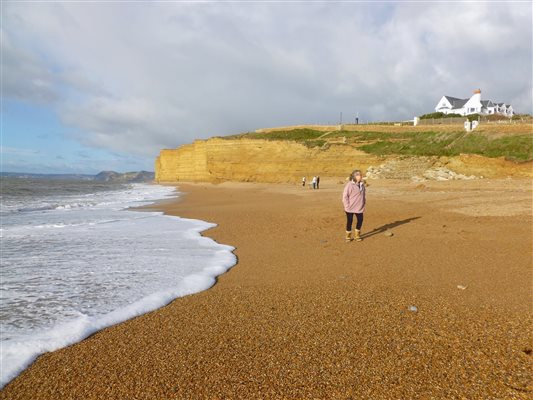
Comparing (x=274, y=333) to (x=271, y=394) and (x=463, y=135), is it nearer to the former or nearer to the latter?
(x=271, y=394)

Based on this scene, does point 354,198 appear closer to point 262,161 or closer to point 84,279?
point 84,279

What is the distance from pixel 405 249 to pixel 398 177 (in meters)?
26.6

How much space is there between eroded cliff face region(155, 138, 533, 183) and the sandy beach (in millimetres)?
25179

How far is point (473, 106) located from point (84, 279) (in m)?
76.4

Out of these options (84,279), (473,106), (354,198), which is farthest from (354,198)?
(473,106)

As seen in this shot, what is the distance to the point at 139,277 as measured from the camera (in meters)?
5.60

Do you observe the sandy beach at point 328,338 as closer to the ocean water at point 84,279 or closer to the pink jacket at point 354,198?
the ocean water at point 84,279

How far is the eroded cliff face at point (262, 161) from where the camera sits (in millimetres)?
40656

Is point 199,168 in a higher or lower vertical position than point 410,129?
lower

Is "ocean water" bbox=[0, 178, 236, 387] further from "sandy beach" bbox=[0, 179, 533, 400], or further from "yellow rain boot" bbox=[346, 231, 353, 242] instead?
"yellow rain boot" bbox=[346, 231, 353, 242]

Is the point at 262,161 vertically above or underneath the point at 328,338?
above

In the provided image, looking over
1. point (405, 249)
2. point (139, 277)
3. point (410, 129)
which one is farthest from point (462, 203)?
point (410, 129)

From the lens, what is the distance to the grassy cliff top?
29500mm

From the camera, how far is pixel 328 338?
10.8 ft
